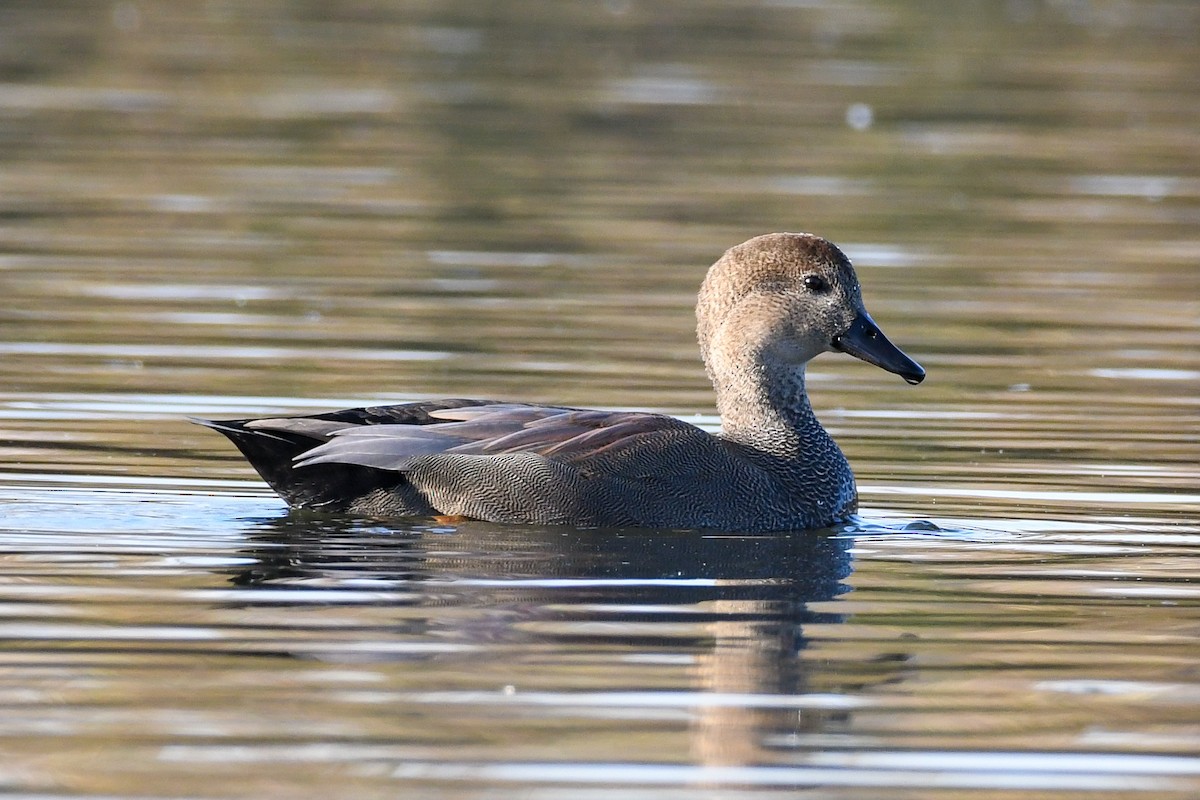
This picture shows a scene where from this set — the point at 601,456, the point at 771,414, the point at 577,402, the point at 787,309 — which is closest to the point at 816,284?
the point at 787,309

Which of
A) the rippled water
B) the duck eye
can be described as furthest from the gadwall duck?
the rippled water

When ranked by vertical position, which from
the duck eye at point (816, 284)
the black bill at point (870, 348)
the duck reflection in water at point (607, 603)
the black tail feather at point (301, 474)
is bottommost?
the duck reflection in water at point (607, 603)

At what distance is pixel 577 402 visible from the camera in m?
10.2

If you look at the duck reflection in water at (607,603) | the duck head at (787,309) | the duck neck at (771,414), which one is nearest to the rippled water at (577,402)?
the duck reflection in water at (607,603)

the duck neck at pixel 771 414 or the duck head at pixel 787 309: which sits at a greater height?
the duck head at pixel 787 309

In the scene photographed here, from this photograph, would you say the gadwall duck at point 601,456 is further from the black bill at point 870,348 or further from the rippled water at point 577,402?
the rippled water at point 577,402

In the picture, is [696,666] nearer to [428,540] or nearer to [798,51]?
[428,540]

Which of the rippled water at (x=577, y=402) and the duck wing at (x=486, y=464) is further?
the duck wing at (x=486, y=464)

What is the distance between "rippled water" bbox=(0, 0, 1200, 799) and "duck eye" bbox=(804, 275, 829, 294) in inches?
33.3

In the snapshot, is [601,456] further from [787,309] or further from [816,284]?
[816,284]

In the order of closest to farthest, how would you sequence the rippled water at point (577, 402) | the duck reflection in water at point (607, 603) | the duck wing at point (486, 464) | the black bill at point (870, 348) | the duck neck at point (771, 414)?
1. the rippled water at point (577, 402)
2. the duck reflection in water at point (607, 603)
3. the duck wing at point (486, 464)
4. the duck neck at point (771, 414)
5. the black bill at point (870, 348)

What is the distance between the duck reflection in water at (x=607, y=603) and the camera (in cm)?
591

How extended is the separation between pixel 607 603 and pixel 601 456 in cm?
122

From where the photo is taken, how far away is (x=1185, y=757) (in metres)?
5.60
